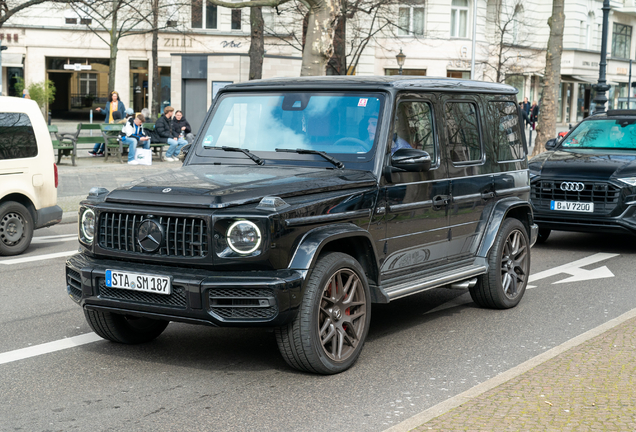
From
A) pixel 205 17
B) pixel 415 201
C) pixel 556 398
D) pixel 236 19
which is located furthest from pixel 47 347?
pixel 205 17

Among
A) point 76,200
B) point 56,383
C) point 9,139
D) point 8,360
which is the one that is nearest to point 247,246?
point 56,383

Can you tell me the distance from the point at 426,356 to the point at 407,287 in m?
0.49

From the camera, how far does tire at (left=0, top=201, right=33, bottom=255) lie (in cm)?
1030

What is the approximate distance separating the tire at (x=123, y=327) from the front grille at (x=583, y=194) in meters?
6.17

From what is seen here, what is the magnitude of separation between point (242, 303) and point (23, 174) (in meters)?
6.28

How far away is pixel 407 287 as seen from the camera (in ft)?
20.0

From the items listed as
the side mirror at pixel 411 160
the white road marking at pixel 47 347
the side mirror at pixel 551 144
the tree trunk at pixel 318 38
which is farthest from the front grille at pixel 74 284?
the tree trunk at pixel 318 38

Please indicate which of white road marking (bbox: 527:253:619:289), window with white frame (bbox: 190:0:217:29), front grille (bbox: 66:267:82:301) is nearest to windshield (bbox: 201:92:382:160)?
front grille (bbox: 66:267:82:301)

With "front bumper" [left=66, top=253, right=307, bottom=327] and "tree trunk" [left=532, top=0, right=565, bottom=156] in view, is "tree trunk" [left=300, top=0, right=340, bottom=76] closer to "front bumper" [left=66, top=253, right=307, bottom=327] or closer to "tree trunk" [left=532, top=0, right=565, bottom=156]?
"tree trunk" [left=532, top=0, right=565, bottom=156]

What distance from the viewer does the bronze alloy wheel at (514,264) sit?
7.53 meters

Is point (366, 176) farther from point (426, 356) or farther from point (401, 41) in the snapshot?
point (401, 41)

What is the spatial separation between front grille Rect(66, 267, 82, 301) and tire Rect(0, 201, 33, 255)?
5.00 meters

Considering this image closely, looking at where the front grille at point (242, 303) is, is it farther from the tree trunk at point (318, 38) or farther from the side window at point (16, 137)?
the tree trunk at point (318, 38)

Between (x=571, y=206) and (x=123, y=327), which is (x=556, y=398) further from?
(x=571, y=206)
